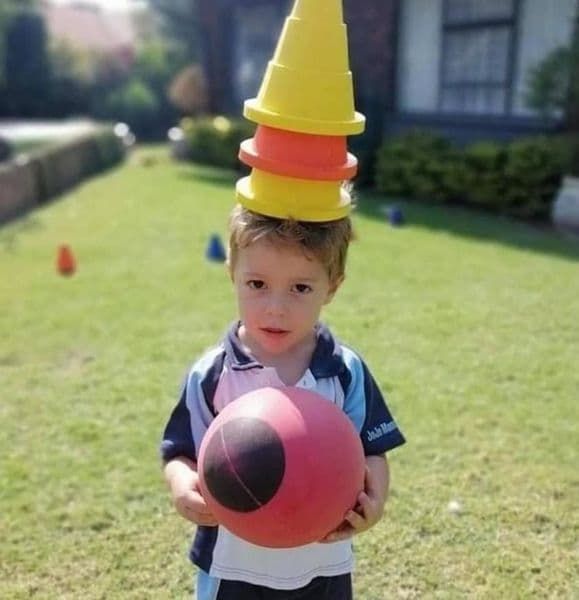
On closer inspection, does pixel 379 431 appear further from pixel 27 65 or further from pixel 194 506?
pixel 27 65

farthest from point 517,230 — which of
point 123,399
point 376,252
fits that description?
point 123,399

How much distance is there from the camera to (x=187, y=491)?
1.82 m

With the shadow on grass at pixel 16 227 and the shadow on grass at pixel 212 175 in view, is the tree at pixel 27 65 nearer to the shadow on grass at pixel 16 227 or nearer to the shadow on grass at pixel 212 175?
the shadow on grass at pixel 212 175

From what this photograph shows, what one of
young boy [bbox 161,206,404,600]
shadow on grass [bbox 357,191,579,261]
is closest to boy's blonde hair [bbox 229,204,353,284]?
young boy [bbox 161,206,404,600]

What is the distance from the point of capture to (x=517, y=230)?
30.2 ft

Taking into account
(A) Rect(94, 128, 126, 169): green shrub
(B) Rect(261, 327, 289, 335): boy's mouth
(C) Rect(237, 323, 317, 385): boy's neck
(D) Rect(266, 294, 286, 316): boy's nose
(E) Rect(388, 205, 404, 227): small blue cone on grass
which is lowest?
(A) Rect(94, 128, 126, 169): green shrub

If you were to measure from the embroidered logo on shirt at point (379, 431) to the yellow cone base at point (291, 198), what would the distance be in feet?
1.73

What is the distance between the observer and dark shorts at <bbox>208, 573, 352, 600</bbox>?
6.19 ft

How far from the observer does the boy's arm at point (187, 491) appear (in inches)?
70.2

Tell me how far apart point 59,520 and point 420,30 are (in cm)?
1111

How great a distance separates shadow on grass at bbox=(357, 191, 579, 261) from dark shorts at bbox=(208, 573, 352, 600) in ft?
20.4

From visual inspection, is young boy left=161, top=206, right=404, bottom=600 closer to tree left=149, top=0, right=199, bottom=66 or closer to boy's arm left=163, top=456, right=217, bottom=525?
boy's arm left=163, top=456, right=217, bottom=525

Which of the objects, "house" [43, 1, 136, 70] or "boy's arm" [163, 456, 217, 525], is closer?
"boy's arm" [163, 456, 217, 525]

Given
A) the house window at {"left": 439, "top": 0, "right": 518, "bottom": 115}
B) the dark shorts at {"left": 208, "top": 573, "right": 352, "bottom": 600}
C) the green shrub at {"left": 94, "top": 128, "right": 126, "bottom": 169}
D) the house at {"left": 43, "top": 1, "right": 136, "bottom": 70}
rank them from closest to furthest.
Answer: the dark shorts at {"left": 208, "top": 573, "right": 352, "bottom": 600}
the house window at {"left": 439, "top": 0, "right": 518, "bottom": 115}
the green shrub at {"left": 94, "top": 128, "right": 126, "bottom": 169}
the house at {"left": 43, "top": 1, "right": 136, "bottom": 70}
